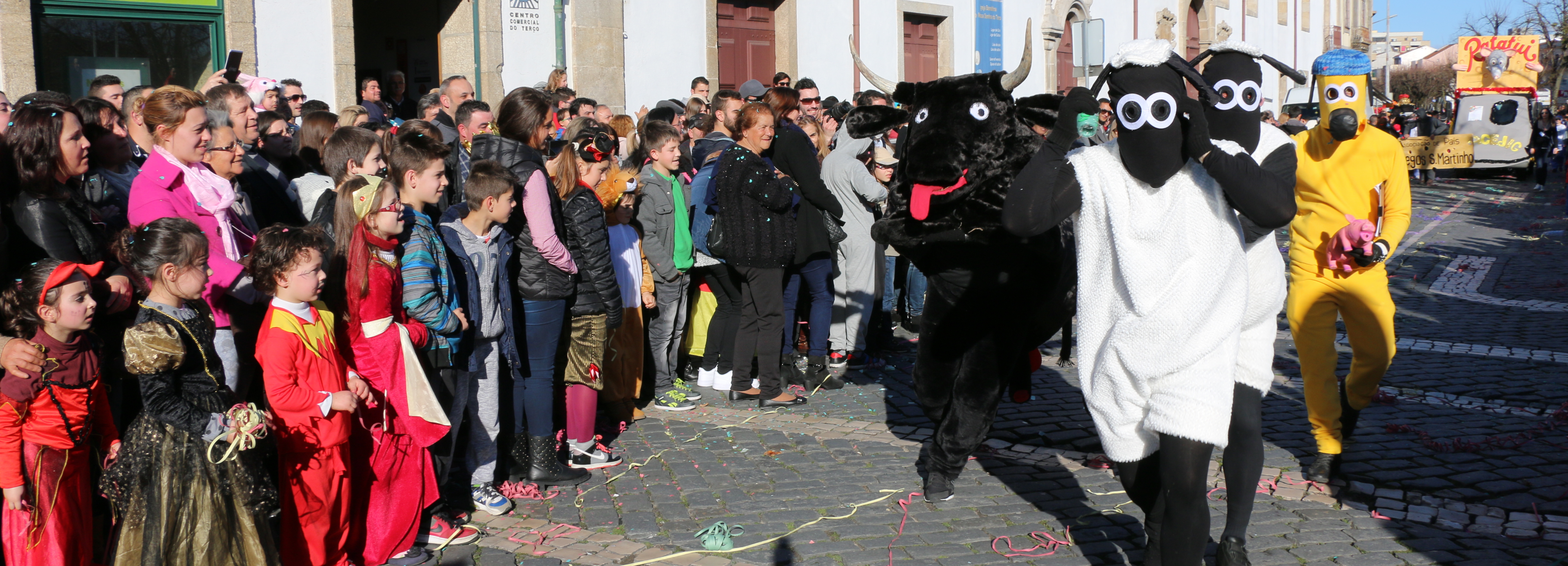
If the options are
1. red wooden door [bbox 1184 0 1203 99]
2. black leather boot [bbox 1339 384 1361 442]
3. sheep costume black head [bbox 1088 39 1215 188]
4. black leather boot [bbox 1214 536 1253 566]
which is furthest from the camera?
red wooden door [bbox 1184 0 1203 99]

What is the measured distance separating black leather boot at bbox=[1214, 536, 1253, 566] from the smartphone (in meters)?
6.52

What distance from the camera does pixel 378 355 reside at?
468cm

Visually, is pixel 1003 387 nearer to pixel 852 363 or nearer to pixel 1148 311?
pixel 1148 311

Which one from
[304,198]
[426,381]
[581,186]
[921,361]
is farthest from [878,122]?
[304,198]

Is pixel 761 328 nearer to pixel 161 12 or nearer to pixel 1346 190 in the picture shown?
pixel 1346 190

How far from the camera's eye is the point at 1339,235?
5359 millimetres

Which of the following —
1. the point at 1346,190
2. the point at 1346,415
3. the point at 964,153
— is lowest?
the point at 1346,415

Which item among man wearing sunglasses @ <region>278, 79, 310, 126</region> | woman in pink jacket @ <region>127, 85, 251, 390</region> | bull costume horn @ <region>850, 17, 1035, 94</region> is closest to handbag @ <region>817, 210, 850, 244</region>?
bull costume horn @ <region>850, 17, 1035, 94</region>

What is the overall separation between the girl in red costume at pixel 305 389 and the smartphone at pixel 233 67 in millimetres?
3949

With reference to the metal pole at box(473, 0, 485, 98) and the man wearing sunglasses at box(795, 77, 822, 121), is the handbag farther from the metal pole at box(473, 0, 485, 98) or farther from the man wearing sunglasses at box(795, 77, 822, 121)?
the metal pole at box(473, 0, 485, 98)

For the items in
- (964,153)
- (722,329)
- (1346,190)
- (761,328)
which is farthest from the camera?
(722,329)

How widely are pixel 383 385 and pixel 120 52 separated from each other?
7929 millimetres

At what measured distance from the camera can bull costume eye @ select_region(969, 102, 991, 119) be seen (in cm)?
516

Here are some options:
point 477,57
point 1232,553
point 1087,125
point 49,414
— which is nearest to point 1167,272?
point 1087,125
